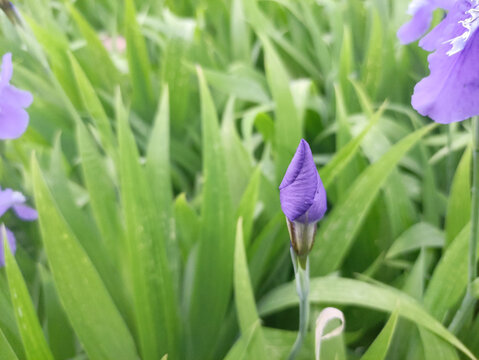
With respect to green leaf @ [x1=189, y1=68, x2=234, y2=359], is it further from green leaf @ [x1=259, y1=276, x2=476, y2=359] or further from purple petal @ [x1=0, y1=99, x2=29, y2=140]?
purple petal @ [x1=0, y1=99, x2=29, y2=140]

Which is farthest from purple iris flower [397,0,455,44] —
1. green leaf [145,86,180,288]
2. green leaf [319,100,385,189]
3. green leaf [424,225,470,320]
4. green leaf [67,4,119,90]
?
green leaf [67,4,119,90]

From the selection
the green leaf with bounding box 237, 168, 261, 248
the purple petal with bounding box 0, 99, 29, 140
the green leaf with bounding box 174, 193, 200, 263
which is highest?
the purple petal with bounding box 0, 99, 29, 140

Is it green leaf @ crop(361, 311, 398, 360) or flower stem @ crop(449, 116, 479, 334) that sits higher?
flower stem @ crop(449, 116, 479, 334)

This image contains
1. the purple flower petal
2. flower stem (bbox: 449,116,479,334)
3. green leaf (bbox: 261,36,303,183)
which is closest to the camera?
the purple flower petal

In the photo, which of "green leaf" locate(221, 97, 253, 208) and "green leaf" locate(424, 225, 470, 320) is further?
"green leaf" locate(221, 97, 253, 208)

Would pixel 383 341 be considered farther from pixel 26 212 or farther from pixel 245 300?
pixel 26 212

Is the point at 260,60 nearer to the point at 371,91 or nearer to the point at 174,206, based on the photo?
the point at 371,91
